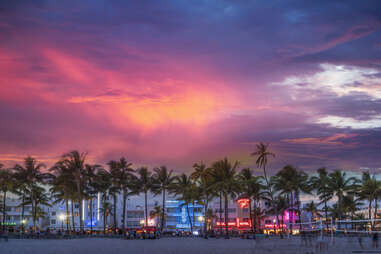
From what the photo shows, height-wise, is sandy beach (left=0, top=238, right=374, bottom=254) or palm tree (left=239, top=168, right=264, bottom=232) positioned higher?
palm tree (left=239, top=168, right=264, bottom=232)

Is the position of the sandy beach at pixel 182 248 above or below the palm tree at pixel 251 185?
below

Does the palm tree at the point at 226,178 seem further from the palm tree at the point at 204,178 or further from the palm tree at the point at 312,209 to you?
the palm tree at the point at 312,209

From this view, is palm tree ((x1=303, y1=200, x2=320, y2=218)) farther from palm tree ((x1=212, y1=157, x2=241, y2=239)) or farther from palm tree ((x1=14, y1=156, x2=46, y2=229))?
palm tree ((x1=14, y1=156, x2=46, y2=229))

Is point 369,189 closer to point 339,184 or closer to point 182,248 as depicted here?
point 339,184

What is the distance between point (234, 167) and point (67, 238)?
36965 millimetres

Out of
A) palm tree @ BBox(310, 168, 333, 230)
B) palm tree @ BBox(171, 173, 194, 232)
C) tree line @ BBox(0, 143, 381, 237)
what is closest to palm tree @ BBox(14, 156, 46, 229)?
tree line @ BBox(0, 143, 381, 237)

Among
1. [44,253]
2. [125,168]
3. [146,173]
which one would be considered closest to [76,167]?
[125,168]

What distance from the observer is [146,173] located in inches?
4518

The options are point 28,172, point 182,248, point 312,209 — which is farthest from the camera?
point 312,209

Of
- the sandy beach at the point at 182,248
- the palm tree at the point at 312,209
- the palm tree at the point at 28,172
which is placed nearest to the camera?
the sandy beach at the point at 182,248

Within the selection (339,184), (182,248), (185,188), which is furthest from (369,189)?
(182,248)

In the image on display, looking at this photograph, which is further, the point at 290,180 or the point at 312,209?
the point at 312,209

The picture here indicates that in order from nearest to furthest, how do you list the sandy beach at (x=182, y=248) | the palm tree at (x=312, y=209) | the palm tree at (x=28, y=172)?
the sandy beach at (x=182, y=248), the palm tree at (x=28, y=172), the palm tree at (x=312, y=209)

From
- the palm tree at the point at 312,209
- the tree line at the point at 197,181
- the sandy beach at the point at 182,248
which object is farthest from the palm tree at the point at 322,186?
the sandy beach at the point at 182,248
